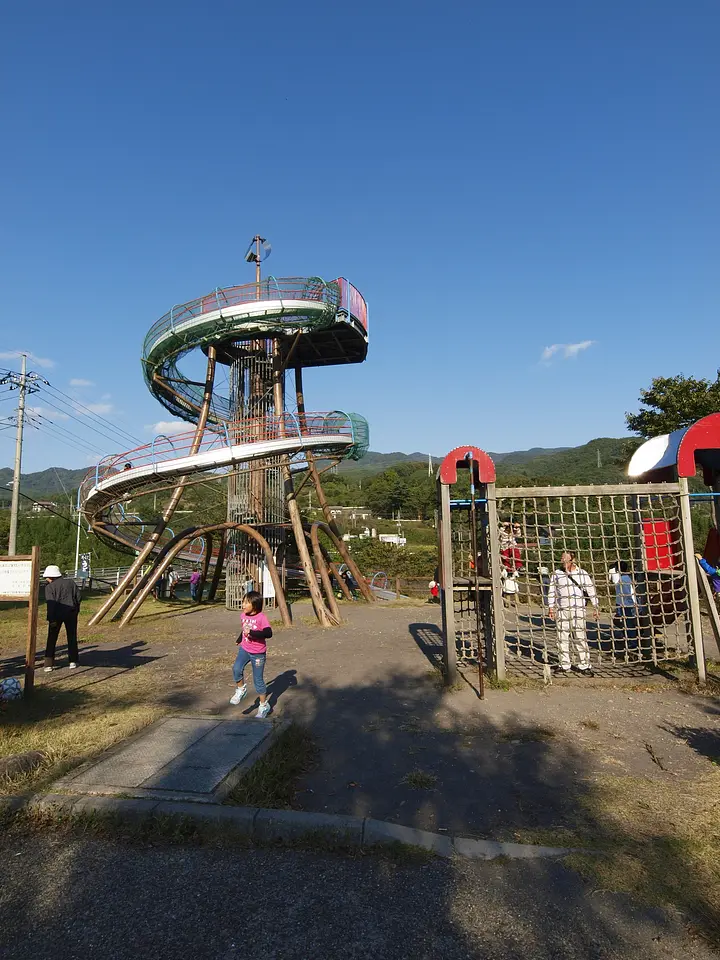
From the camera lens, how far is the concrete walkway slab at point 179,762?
4.42 metres

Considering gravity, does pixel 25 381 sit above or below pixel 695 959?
above

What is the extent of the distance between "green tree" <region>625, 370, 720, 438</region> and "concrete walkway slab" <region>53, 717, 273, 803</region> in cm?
2309

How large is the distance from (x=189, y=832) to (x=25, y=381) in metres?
33.2

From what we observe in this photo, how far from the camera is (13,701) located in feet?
23.5

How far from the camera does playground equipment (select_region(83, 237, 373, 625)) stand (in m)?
14.9

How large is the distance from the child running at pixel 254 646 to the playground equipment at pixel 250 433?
758 cm

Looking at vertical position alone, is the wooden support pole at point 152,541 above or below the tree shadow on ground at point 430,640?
above

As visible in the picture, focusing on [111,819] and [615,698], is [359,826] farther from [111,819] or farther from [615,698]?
[615,698]

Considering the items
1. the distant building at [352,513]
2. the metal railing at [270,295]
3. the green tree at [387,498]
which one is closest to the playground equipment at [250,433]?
the metal railing at [270,295]

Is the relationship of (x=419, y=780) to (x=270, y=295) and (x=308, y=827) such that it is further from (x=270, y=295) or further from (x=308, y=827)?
(x=270, y=295)

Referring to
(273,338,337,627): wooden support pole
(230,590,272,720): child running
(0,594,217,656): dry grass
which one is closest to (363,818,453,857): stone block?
(230,590,272,720): child running

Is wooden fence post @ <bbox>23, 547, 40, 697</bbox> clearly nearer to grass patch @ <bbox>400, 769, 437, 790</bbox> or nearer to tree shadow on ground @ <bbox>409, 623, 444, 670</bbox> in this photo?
grass patch @ <bbox>400, 769, 437, 790</bbox>

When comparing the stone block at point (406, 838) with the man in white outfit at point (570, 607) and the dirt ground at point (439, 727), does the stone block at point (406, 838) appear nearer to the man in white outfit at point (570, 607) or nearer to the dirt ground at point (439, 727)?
the dirt ground at point (439, 727)

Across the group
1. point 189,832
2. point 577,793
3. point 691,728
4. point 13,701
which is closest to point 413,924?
point 189,832
